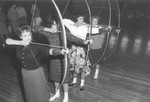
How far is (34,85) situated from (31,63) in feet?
0.84

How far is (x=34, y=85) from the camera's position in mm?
1848

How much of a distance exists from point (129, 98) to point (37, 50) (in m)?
1.60

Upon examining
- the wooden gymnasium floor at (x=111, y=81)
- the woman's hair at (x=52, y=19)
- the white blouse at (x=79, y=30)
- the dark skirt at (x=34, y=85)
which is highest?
the woman's hair at (x=52, y=19)

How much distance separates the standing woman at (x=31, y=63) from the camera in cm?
172

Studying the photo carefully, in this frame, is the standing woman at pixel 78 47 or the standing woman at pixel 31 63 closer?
the standing woman at pixel 31 63

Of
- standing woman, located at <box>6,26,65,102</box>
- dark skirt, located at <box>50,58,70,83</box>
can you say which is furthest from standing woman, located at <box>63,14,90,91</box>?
standing woman, located at <box>6,26,65,102</box>

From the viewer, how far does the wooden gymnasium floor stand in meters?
2.56

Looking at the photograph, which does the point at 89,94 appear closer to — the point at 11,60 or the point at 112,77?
the point at 112,77

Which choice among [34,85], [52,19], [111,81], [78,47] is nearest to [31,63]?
[34,85]

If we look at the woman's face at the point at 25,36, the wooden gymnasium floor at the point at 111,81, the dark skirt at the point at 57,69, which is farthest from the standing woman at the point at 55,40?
the wooden gymnasium floor at the point at 111,81

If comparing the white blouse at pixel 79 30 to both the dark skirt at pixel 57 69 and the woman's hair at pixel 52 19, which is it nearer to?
the woman's hair at pixel 52 19

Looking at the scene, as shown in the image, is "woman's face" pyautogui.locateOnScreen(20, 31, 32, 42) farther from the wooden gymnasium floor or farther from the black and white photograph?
the wooden gymnasium floor

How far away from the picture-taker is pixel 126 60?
13.1 ft

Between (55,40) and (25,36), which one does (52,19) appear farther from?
(25,36)
